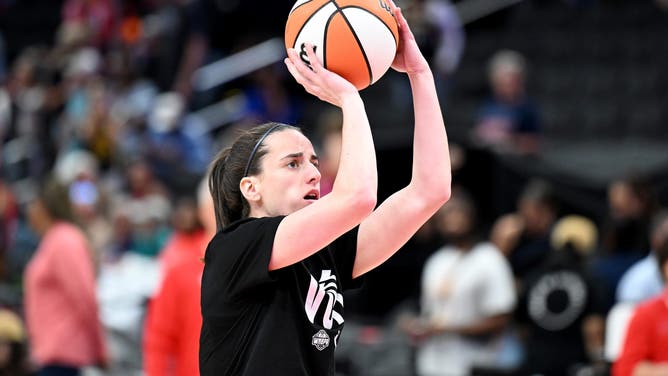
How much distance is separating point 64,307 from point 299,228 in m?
4.52

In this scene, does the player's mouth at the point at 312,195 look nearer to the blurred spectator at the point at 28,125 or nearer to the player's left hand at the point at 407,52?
the player's left hand at the point at 407,52

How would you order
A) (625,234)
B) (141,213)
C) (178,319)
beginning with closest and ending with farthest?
(178,319) → (625,234) → (141,213)

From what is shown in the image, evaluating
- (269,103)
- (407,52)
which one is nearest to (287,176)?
(407,52)

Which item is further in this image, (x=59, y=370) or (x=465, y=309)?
(x=465, y=309)

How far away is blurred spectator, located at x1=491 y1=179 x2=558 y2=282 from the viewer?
8.84 m

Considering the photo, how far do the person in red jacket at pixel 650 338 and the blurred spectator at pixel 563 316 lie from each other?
5.55ft

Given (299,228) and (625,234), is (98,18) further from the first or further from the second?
(299,228)

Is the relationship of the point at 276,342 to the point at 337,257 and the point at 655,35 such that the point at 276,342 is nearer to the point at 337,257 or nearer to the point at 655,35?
the point at 337,257

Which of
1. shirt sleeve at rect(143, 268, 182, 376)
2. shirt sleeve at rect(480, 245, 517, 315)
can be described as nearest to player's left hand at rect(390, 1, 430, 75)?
shirt sleeve at rect(143, 268, 182, 376)

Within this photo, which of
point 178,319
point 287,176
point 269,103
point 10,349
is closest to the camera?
point 287,176

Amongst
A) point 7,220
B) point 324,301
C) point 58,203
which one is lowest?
point 324,301

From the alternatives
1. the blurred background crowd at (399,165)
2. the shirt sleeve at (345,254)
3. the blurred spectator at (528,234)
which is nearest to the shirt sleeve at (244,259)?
the shirt sleeve at (345,254)

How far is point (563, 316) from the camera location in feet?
24.7

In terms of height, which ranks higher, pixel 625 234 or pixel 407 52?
pixel 625 234
